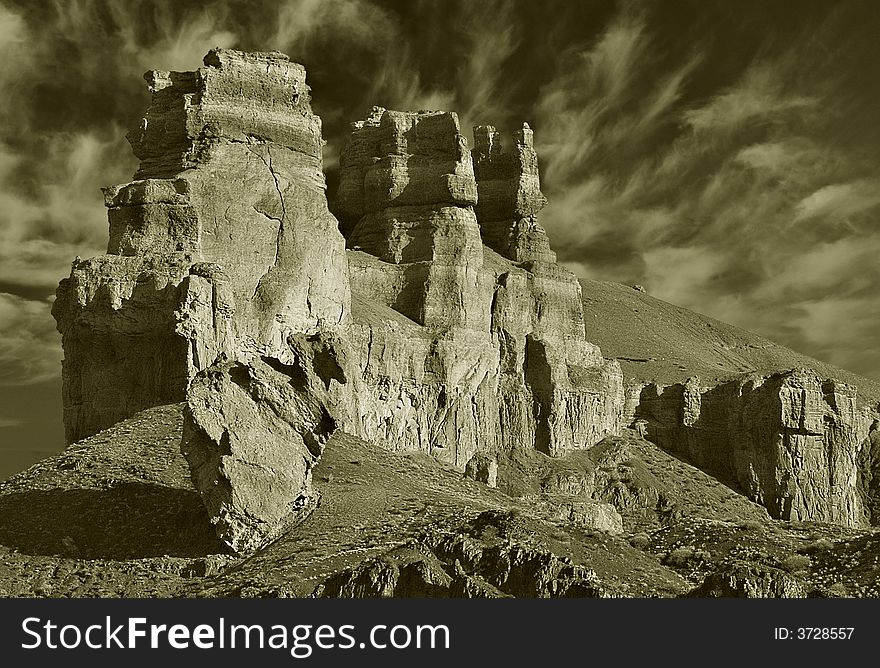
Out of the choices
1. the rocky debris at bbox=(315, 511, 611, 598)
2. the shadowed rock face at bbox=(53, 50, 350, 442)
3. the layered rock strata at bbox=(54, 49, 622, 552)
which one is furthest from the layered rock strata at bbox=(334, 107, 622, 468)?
the rocky debris at bbox=(315, 511, 611, 598)

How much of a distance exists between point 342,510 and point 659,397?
144 feet

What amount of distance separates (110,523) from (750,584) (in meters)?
20.6

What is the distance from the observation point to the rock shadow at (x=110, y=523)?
48594 millimetres

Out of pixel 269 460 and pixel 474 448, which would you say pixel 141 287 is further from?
pixel 474 448

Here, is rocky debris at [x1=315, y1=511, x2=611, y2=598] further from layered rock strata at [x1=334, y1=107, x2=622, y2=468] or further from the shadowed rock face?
layered rock strata at [x1=334, y1=107, x2=622, y2=468]

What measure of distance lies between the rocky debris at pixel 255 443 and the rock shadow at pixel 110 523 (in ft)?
4.61

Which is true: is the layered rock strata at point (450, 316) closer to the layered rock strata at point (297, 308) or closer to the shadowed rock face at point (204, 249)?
the layered rock strata at point (297, 308)

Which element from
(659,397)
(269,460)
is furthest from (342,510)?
(659,397)

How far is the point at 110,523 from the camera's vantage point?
4991cm

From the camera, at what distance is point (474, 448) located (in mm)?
77562

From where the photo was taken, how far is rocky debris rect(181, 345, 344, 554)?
4797cm

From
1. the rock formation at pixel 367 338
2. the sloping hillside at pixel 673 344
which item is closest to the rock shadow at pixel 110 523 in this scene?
the rock formation at pixel 367 338

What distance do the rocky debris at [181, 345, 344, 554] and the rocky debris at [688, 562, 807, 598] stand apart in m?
13.3

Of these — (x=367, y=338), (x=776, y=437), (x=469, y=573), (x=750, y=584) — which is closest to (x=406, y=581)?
(x=469, y=573)
